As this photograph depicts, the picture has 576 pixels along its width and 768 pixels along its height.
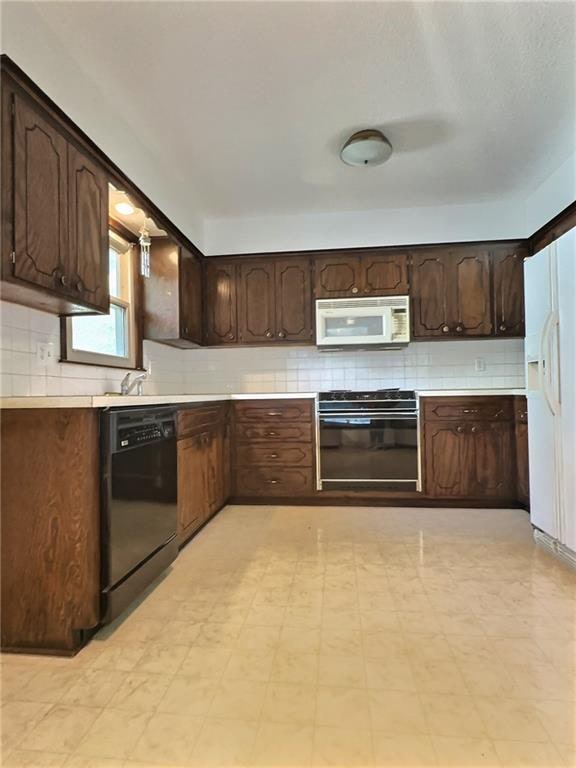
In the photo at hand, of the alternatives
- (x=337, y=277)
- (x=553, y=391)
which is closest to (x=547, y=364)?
(x=553, y=391)

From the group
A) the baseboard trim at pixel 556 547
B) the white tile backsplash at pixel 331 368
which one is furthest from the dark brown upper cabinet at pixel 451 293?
the baseboard trim at pixel 556 547

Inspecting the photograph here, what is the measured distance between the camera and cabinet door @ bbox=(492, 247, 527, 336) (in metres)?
3.57

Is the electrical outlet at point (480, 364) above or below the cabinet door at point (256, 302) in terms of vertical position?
below

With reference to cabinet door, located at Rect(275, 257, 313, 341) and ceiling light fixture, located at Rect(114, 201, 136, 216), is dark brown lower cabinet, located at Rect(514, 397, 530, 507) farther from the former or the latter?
ceiling light fixture, located at Rect(114, 201, 136, 216)

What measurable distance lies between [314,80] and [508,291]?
7.95ft

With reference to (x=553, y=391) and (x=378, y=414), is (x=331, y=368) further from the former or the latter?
(x=553, y=391)

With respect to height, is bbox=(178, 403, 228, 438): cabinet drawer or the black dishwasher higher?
bbox=(178, 403, 228, 438): cabinet drawer

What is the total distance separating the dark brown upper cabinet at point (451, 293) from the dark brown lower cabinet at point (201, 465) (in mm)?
1917

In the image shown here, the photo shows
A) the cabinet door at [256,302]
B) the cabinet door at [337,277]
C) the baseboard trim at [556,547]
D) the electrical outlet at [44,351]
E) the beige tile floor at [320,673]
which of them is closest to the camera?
the beige tile floor at [320,673]

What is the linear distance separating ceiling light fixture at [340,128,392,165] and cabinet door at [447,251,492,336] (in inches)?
53.1

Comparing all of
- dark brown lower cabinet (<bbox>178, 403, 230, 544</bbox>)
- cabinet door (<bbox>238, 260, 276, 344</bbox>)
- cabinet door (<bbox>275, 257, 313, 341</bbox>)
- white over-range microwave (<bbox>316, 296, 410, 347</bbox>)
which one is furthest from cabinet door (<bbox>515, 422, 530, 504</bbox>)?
dark brown lower cabinet (<bbox>178, 403, 230, 544</bbox>)

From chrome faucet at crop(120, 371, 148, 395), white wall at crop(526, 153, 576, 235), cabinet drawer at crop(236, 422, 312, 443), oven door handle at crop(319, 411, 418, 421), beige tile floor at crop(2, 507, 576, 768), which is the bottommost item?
beige tile floor at crop(2, 507, 576, 768)

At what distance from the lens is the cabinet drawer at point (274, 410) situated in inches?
141

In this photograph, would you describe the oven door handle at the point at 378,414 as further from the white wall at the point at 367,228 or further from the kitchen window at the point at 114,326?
the kitchen window at the point at 114,326
